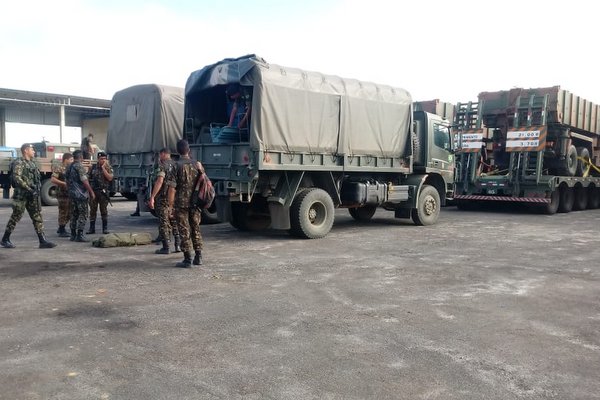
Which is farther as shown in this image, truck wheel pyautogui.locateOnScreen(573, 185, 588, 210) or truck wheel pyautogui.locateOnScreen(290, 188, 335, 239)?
truck wheel pyautogui.locateOnScreen(573, 185, 588, 210)

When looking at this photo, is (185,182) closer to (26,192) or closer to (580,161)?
(26,192)

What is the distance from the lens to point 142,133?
11969 mm

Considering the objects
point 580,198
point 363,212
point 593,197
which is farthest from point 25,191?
point 593,197

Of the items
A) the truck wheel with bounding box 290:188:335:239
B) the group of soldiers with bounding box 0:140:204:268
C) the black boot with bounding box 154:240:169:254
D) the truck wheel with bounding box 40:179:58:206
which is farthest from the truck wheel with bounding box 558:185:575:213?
the truck wheel with bounding box 40:179:58:206

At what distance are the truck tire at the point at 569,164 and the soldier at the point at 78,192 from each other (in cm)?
1461

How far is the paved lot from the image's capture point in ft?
11.4

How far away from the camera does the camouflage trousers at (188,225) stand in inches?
276

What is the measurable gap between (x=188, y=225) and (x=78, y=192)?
10.9ft

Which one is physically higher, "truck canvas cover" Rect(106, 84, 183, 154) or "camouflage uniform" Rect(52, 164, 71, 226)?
"truck canvas cover" Rect(106, 84, 183, 154)

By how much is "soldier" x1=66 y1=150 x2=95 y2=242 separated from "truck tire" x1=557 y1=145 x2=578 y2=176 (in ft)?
47.9

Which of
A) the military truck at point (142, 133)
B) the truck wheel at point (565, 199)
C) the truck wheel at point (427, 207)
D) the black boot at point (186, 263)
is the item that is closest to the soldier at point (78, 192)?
the military truck at point (142, 133)

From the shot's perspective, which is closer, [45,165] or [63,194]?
[63,194]

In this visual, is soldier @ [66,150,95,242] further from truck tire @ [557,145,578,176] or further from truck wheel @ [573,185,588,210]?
truck wheel @ [573,185,588,210]

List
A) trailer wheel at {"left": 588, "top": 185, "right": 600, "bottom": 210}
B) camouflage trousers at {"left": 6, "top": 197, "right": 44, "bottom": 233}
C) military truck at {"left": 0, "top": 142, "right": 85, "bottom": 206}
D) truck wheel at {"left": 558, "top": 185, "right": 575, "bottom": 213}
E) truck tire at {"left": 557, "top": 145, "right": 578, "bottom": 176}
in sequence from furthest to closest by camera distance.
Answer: trailer wheel at {"left": 588, "top": 185, "right": 600, "bottom": 210} < truck wheel at {"left": 558, "top": 185, "right": 575, "bottom": 213} < truck tire at {"left": 557, "top": 145, "right": 578, "bottom": 176} < military truck at {"left": 0, "top": 142, "right": 85, "bottom": 206} < camouflage trousers at {"left": 6, "top": 197, "right": 44, "bottom": 233}
